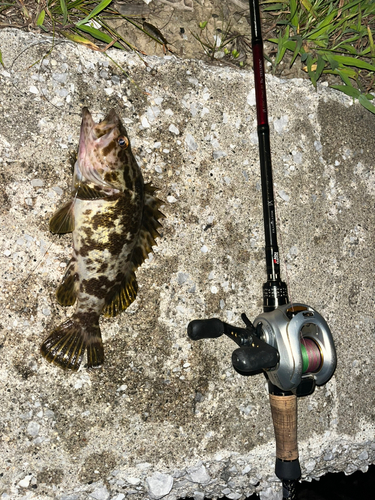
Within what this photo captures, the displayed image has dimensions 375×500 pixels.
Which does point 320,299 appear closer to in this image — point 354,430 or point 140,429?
point 354,430

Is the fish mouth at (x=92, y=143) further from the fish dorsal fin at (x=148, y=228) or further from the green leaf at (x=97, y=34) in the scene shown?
the green leaf at (x=97, y=34)

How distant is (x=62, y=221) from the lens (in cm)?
244

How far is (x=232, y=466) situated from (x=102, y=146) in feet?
7.18

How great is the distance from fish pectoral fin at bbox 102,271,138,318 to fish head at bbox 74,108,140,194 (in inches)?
21.8

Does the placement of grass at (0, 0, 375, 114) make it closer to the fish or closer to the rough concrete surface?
the rough concrete surface

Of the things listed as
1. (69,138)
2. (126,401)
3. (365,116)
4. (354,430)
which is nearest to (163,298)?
(126,401)

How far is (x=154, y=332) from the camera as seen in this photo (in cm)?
275

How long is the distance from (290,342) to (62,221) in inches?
55.4

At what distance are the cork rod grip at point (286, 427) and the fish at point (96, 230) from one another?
3.52 ft

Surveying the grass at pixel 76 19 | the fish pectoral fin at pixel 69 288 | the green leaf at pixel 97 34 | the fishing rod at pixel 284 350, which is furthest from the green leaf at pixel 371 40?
the fish pectoral fin at pixel 69 288

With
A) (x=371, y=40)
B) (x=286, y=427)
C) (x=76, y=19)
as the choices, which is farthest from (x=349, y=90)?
(x=286, y=427)

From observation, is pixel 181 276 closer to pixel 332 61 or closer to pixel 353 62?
pixel 332 61

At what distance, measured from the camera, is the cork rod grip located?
2484 mm

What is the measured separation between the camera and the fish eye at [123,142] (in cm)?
243
